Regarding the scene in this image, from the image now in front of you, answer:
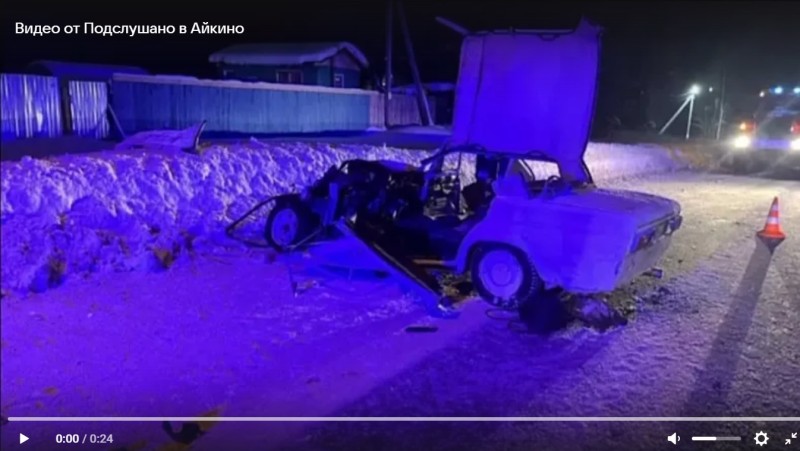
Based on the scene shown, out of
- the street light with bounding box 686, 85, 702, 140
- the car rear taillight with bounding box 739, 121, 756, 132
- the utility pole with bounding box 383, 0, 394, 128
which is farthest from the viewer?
the street light with bounding box 686, 85, 702, 140

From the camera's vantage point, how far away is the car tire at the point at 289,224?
→ 6.28 meters

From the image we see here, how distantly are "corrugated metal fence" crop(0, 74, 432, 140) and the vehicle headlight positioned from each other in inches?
397

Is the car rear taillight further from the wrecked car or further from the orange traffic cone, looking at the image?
the wrecked car

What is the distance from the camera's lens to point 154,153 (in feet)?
22.9

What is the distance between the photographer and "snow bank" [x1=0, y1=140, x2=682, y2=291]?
459 cm

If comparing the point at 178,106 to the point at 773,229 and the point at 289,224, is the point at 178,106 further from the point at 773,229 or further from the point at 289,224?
the point at 773,229

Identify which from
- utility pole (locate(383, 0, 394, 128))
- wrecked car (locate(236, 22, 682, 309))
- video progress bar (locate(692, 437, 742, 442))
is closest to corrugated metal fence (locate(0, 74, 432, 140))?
utility pole (locate(383, 0, 394, 128))

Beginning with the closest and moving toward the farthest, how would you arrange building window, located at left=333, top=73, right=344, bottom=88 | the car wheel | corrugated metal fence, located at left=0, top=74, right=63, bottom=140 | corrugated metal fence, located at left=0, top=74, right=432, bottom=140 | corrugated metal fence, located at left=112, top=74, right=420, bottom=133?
the car wheel → corrugated metal fence, located at left=0, top=74, right=63, bottom=140 → corrugated metal fence, located at left=0, top=74, right=432, bottom=140 → corrugated metal fence, located at left=112, top=74, right=420, bottom=133 → building window, located at left=333, top=73, right=344, bottom=88

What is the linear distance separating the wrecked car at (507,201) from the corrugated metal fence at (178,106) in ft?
9.58

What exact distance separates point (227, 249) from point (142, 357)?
8.78 ft

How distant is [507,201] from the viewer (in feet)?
15.8

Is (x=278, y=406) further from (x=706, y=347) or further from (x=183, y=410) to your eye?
→ (x=706, y=347)

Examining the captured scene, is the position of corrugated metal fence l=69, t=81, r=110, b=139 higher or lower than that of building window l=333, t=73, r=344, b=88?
lower

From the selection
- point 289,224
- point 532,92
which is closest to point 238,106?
point 289,224
